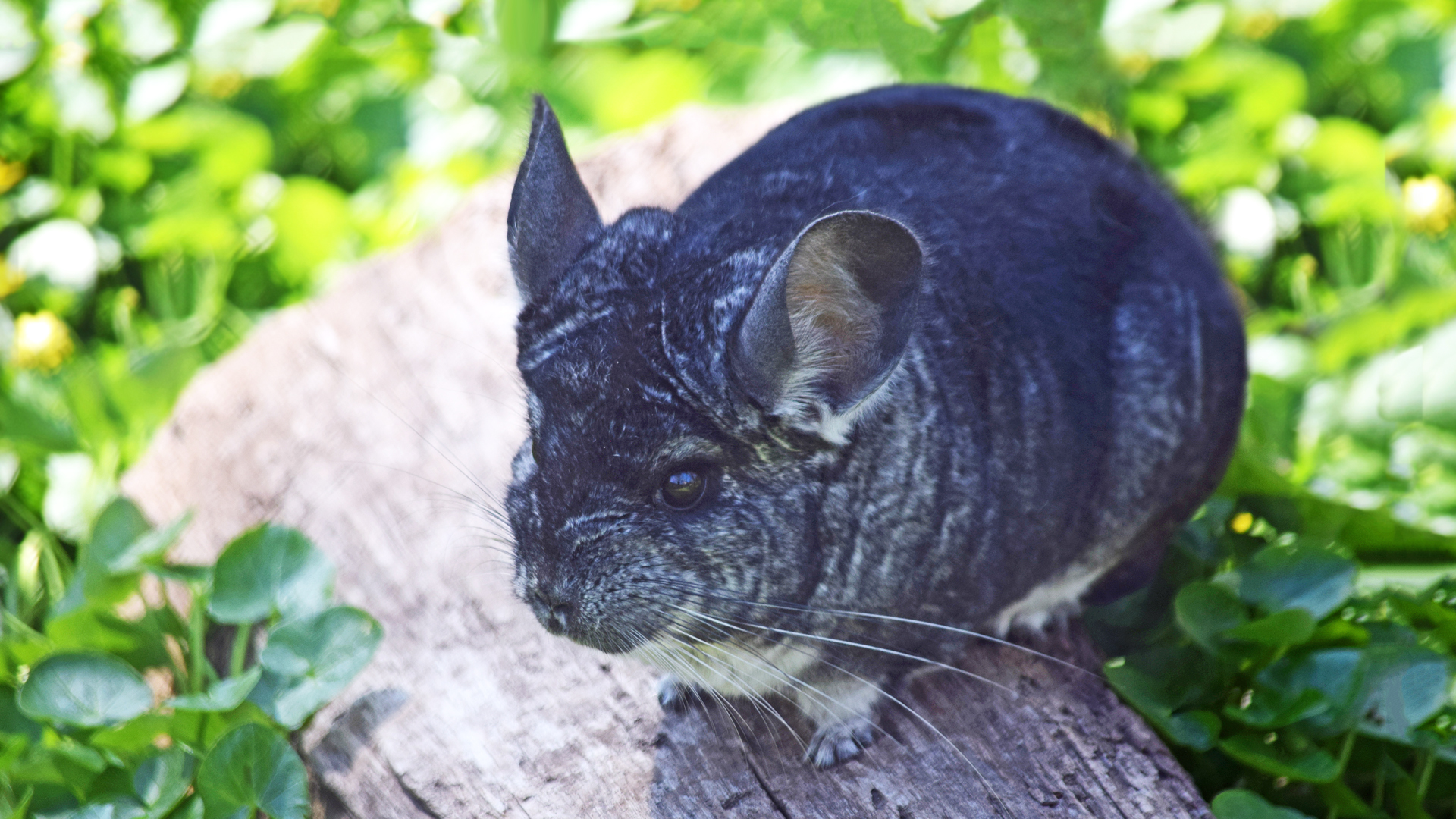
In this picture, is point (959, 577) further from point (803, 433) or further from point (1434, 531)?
point (1434, 531)

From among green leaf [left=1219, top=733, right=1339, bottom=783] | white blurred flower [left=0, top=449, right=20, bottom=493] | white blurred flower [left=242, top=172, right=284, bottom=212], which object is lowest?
white blurred flower [left=0, top=449, right=20, bottom=493]

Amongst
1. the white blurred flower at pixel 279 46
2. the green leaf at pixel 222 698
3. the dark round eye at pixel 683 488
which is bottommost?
the green leaf at pixel 222 698

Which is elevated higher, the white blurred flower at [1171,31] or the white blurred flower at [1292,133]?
the white blurred flower at [1171,31]

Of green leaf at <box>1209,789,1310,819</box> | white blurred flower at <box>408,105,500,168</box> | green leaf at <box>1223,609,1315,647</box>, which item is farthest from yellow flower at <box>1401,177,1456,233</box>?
white blurred flower at <box>408,105,500,168</box>

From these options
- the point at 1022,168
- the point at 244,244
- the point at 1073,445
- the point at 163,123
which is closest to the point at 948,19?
the point at 1022,168

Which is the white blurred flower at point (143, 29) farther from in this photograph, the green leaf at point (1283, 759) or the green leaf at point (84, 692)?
the green leaf at point (1283, 759)

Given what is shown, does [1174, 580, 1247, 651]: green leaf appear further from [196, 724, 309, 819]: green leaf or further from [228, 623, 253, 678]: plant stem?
[228, 623, 253, 678]: plant stem

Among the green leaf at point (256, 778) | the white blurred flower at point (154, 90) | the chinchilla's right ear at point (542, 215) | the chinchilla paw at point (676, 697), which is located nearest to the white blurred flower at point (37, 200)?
the white blurred flower at point (154, 90)
